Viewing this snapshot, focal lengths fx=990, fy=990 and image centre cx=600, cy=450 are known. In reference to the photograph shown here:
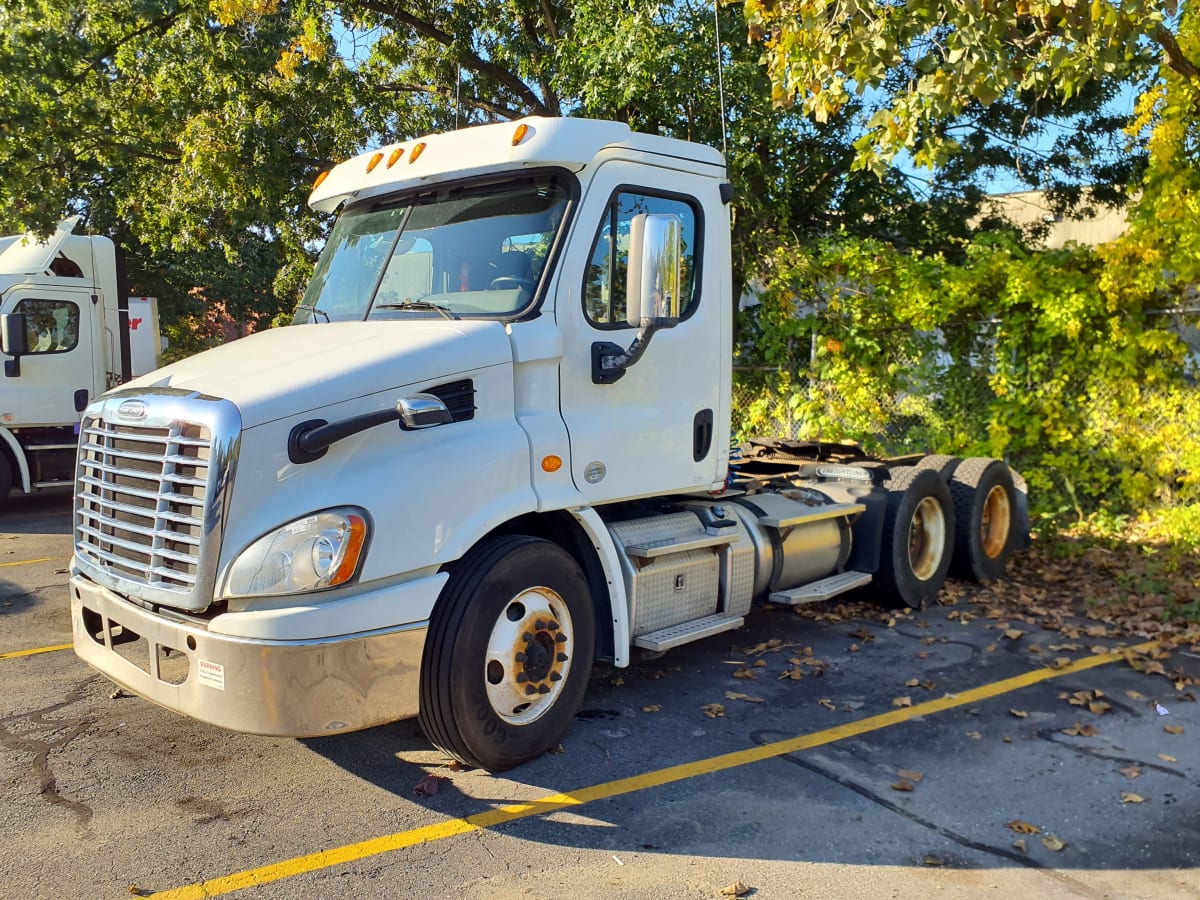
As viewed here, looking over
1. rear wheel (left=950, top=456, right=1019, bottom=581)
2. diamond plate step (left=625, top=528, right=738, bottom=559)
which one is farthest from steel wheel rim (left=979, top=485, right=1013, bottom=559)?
diamond plate step (left=625, top=528, right=738, bottom=559)

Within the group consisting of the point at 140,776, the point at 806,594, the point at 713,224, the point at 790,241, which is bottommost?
the point at 140,776

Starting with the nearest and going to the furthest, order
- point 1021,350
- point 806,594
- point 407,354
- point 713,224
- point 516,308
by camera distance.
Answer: point 407,354 → point 516,308 → point 713,224 → point 806,594 → point 1021,350

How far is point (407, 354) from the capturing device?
14.1 ft

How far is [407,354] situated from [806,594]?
3318 millimetres

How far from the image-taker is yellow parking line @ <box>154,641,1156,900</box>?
3.68 metres

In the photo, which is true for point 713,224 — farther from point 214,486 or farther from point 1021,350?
point 1021,350

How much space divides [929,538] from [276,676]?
547cm

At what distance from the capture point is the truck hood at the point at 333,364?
13.1 feet

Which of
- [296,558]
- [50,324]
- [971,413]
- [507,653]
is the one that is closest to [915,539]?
[971,413]

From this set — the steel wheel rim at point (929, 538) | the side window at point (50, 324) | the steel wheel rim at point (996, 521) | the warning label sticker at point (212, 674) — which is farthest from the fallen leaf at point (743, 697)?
the side window at point (50, 324)

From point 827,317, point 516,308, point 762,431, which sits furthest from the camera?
point 762,431

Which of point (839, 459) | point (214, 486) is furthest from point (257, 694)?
point (839, 459)

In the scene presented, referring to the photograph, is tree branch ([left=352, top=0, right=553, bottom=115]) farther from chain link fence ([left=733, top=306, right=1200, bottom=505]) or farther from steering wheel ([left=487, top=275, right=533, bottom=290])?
steering wheel ([left=487, top=275, right=533, bottom=290])

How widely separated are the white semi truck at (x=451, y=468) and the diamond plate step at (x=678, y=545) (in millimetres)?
19
